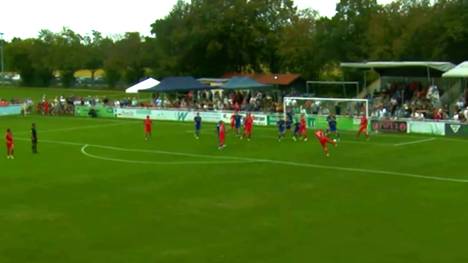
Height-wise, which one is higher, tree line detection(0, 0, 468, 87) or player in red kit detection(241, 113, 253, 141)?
tree line detection(0, 0, 468, 87)

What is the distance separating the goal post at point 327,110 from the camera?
142 ft

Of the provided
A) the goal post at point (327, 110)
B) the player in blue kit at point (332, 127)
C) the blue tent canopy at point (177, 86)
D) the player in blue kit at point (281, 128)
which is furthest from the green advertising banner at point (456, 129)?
the blue tent canopy at point (177, 86)

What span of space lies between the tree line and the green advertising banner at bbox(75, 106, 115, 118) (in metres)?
16.4

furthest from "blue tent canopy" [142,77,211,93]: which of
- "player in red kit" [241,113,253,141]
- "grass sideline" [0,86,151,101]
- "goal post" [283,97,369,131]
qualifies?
"grass sideline" [0,86,151,101]

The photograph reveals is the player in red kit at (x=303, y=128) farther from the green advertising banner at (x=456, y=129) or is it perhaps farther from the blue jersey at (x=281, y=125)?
the green advertising banner at (x=456, y=129)

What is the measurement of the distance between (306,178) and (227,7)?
158 feet

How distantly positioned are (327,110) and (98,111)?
2049cm

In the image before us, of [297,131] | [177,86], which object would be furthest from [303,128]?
[177,86]

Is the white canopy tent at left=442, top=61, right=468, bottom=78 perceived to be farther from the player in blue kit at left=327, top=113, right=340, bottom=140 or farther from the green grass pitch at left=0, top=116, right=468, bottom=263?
the player in blue kit at left=327, top=113, right=340, bottom=140

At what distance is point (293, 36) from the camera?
6762cm

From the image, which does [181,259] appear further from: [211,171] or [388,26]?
[388,26]

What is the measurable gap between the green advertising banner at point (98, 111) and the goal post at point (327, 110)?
1604 centimetres

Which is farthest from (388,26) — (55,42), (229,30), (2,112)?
(55,42)

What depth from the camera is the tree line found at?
56125 millimetres
